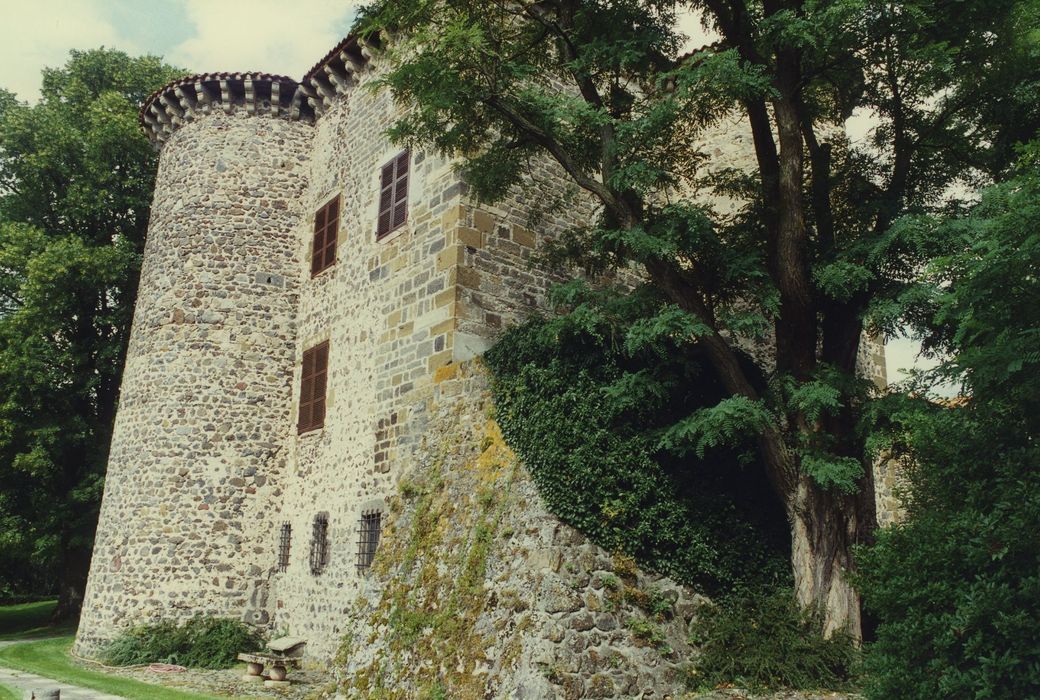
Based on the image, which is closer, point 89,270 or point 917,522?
point 917,522

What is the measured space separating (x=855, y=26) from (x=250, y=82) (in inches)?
465

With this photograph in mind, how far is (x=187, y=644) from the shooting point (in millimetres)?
13797

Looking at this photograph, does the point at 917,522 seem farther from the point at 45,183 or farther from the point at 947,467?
the point at 45,183

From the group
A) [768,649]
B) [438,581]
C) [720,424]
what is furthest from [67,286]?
[768,649]

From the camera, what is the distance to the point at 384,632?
376 inches

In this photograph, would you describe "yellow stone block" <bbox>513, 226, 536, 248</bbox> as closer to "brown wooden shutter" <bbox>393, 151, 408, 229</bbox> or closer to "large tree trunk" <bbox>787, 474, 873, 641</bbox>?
"brown wooden shutter" <bbox>393, 151, 408, 229</bbox>

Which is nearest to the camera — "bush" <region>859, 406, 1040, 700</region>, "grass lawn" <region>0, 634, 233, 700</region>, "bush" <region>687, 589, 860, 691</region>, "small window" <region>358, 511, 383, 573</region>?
"bush" <region>859, 406, 1040, 700</region>

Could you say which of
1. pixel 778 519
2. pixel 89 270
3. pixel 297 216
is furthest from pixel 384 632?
pixel 89 270

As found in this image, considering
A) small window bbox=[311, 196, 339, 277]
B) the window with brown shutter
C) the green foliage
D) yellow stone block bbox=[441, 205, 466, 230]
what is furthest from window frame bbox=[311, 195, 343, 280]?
the green foliage

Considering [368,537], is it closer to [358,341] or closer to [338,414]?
[338,414]

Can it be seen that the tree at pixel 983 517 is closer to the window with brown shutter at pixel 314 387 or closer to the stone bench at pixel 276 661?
the stone bench at pixel 276 661

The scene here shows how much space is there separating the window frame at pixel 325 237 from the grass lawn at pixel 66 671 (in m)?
7.32

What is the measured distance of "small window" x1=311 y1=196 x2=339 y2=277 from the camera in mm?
14961

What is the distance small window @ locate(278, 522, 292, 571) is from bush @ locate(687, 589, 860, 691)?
834cm
